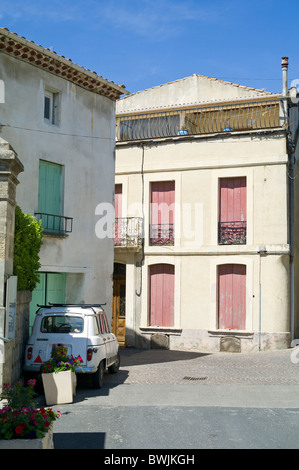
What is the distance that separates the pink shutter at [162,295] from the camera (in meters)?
21.8

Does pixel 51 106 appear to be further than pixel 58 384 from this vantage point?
Yes

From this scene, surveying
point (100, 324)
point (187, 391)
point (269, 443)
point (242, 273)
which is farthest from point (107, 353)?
point (242, 273)

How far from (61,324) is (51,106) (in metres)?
6.82

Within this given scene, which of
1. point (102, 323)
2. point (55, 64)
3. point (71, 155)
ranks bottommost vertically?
point (102, 323)

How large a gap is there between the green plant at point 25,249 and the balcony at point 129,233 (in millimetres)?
9577

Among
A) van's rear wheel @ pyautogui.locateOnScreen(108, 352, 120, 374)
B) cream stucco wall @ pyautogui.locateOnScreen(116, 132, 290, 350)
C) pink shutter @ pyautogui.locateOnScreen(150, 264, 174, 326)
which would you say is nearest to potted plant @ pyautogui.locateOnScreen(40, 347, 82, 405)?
van's rear wheel @ pyautogui.locateOnScreen(108, 352, 120, 374)

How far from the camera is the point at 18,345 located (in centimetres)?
1171

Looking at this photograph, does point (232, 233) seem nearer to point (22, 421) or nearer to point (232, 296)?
point (232, 296)

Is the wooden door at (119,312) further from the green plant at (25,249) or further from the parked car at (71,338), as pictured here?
the green plant at (25,249)

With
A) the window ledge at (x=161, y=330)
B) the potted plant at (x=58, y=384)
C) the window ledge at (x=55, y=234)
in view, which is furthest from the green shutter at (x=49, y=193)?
the window ledge at (x=161, y=330)

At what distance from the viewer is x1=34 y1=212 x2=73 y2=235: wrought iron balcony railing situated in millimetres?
15844

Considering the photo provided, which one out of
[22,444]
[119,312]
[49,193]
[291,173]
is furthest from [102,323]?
[291,173]

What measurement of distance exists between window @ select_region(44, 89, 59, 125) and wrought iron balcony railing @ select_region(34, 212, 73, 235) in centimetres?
258

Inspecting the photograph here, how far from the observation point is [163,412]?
9883mm
